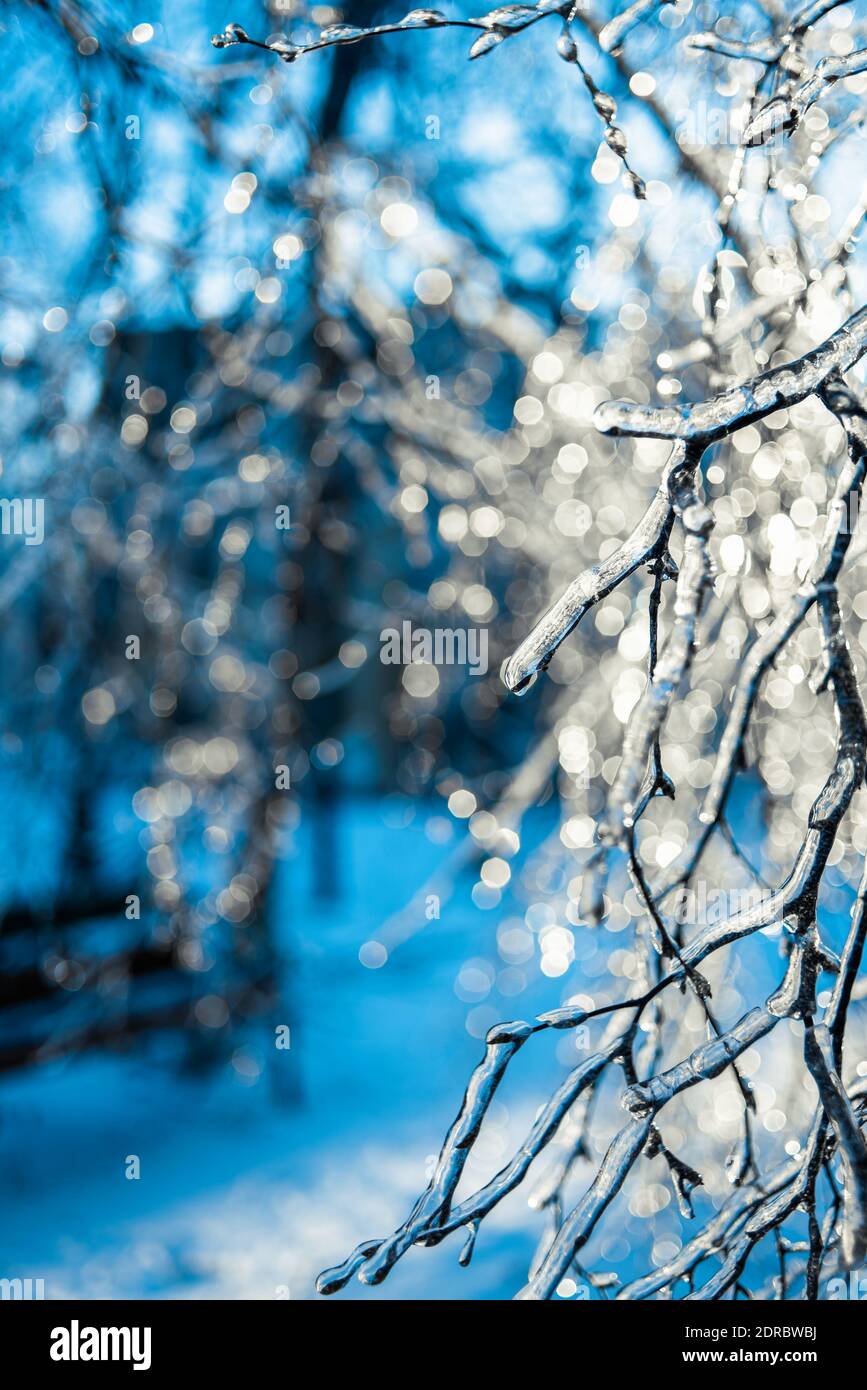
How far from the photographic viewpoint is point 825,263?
1554mm

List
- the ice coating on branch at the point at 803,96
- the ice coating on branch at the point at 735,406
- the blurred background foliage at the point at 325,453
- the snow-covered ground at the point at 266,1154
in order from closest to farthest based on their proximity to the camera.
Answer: the ice coating on branch at the point at 735,406, the ice coating on branch at the point at 803,96, the blurred background foliage at the point at 325,453, the snow-covered ground at the point at 266,1154

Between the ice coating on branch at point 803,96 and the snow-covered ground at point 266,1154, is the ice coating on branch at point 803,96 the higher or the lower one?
the higher one

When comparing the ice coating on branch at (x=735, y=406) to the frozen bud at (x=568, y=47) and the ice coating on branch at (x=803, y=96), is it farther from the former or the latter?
the frozen bud at (x=568, y=47)

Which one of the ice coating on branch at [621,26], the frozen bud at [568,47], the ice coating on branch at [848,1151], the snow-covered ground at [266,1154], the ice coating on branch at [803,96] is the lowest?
the snow-covered ground at [266,1154]

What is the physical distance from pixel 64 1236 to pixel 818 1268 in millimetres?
3641

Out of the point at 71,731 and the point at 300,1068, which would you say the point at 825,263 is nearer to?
the point at 71,731

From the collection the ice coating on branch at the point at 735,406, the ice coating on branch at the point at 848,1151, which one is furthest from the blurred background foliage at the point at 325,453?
the ice coating on branch at the point at 848,1151

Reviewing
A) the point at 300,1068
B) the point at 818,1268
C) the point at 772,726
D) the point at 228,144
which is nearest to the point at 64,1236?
the point at 300,1068

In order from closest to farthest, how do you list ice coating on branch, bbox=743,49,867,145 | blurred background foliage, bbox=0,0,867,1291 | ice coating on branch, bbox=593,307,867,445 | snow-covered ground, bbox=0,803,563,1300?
ice coating on branch, bbox=593,307,867,445, ice coating on branch, bbox=743,49,867,145, blurred background foliage, bbox=0,0,867,1291, snow-covered ground, bbox=0,803,563,1300

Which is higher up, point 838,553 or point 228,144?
point 228,144

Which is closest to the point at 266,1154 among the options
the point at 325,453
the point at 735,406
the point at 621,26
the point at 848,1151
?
the point at 325,453

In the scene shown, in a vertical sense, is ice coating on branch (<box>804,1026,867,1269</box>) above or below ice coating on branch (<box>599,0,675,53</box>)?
below

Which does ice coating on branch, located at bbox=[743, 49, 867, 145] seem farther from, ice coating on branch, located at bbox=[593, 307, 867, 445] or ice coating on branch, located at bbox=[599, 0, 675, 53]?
ice coating on branch, located at bbox=[593, 307, 867, 445]


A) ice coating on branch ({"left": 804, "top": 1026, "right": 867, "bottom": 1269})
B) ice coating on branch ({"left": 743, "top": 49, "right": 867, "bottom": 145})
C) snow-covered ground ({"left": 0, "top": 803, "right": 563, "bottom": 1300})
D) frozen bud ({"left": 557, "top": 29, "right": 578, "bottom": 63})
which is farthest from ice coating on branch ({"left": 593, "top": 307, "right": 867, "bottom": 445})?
snow-covered ground ({"left": 0, "top": 803, "right": 563, "bottom": 1300})
